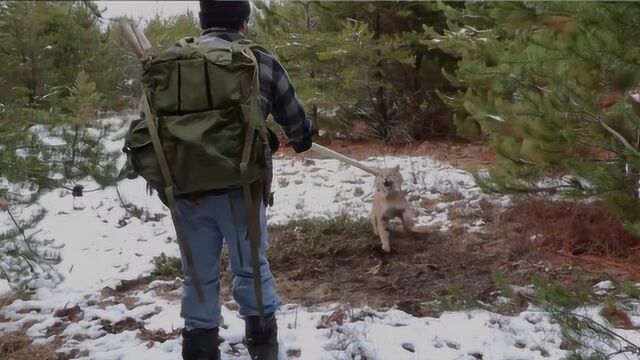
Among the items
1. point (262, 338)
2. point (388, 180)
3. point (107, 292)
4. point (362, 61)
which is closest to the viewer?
point (262, 338)

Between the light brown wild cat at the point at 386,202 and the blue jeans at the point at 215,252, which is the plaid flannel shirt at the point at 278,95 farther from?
the light brown wild cat at the point at 386,202

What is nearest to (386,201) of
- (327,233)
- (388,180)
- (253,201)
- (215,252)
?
(388,180)

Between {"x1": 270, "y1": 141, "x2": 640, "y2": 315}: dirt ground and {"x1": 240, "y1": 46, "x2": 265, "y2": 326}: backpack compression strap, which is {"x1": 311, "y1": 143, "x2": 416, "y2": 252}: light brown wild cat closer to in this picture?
{"x1": 270, "y1": 141, "x2": 640, "y2": 315}: dirt ground

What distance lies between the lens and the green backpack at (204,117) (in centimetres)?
262

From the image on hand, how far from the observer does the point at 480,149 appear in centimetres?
892

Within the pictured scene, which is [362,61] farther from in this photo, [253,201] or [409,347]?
[253,201]

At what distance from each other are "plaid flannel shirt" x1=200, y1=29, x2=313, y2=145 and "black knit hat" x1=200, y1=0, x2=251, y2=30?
3 centimetres

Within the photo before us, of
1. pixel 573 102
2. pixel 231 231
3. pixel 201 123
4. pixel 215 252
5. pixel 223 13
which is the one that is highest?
pixel 223 13

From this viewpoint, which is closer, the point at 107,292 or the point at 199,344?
the point at 199,344

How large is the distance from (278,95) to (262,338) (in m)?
1.14

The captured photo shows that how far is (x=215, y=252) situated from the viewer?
9.73 feet

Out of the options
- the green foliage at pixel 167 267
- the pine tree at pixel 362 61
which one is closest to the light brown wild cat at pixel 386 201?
the green foliage at pixel 167 267

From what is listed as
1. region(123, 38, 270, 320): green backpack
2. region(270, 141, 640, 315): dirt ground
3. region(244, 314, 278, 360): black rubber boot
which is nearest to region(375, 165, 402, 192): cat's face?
region(270, 141, 640, 315): dirt ground

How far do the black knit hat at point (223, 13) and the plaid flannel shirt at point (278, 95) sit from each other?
3 cm
